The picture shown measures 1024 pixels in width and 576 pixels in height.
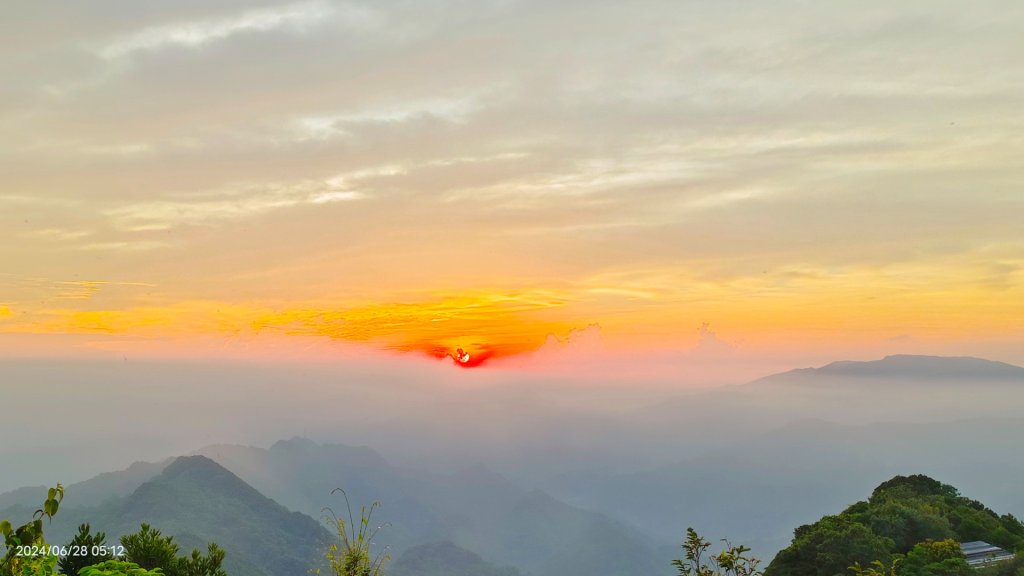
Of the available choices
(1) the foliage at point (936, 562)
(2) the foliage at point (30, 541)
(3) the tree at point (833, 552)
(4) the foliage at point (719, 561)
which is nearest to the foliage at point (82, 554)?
(2) the foliage at point (30, 541)

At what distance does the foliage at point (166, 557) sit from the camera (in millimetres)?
28328

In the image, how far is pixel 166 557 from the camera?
2966 cm

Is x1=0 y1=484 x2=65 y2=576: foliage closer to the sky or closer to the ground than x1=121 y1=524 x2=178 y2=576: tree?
closer to the sky

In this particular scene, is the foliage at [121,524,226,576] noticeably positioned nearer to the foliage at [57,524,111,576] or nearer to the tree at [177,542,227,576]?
the tree at [177,542,227,576]

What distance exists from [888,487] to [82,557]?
87941 millimetres

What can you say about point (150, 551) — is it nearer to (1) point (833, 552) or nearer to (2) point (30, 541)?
(2) point (30, 541)

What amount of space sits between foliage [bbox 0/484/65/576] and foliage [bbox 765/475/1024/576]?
141 feet

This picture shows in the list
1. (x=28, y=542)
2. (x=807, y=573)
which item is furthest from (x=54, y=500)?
(x=807, y=573)

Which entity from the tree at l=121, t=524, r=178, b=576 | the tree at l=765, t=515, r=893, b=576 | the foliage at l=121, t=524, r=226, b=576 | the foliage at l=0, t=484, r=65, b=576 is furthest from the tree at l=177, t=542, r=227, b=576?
the tree at l=765, t=515, r=893, b=576

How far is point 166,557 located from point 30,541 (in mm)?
25176

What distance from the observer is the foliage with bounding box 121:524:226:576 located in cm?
2833

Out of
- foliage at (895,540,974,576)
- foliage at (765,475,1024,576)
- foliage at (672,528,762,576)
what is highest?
foliage at (672,528,762,576)

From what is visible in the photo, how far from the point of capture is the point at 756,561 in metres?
23.3

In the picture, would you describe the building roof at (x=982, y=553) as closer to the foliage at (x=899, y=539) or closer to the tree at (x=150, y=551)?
Result: the foliage at (x=899, y=539)
